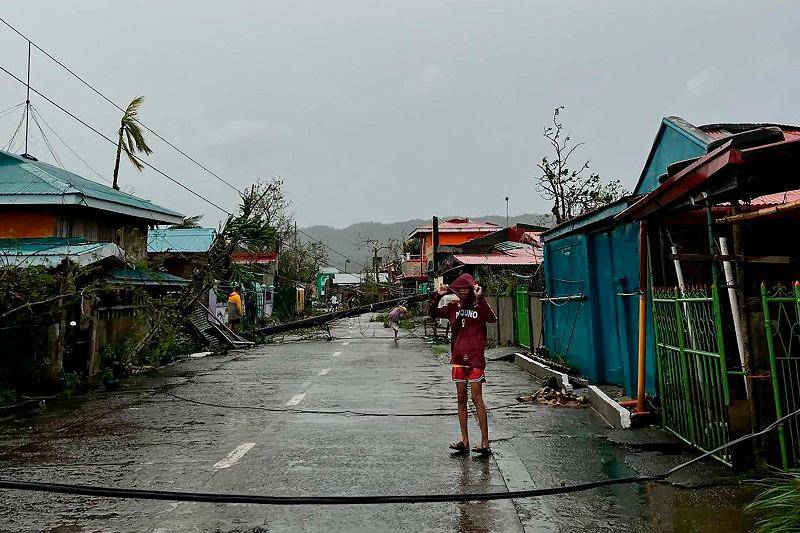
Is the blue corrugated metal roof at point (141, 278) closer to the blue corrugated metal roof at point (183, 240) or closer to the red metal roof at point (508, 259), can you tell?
the blue corrugated metal roof at point (183, 240)

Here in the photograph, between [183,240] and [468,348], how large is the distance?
27.8 m

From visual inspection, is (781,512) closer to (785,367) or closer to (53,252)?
(785,367)

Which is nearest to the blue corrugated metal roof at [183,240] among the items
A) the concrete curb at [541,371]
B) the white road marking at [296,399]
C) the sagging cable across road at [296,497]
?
the concrete curb at [541,371]

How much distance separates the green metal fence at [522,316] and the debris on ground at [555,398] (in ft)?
23.3

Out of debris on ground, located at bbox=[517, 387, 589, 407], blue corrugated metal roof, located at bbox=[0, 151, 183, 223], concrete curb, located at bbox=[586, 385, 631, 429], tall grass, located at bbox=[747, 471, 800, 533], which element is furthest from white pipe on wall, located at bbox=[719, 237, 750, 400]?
blue corrugated metal roof, located at bbox=[0, 151, 183, 223]

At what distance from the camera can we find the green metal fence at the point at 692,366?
23.1ft

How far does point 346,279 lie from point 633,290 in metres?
103

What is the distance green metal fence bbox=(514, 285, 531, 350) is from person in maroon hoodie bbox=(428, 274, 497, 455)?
37.1ft

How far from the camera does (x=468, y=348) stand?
324 inches

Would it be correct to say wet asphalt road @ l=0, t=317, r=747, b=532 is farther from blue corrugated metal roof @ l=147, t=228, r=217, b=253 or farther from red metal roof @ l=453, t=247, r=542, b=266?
blue corrugated metal roof @ l=147, t=228, r=217, b=253

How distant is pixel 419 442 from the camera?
892 cm

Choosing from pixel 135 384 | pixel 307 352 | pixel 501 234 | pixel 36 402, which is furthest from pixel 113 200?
pixel 501 234

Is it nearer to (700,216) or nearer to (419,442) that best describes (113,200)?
(419,442)

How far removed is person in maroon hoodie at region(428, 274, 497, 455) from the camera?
26.7 feet
